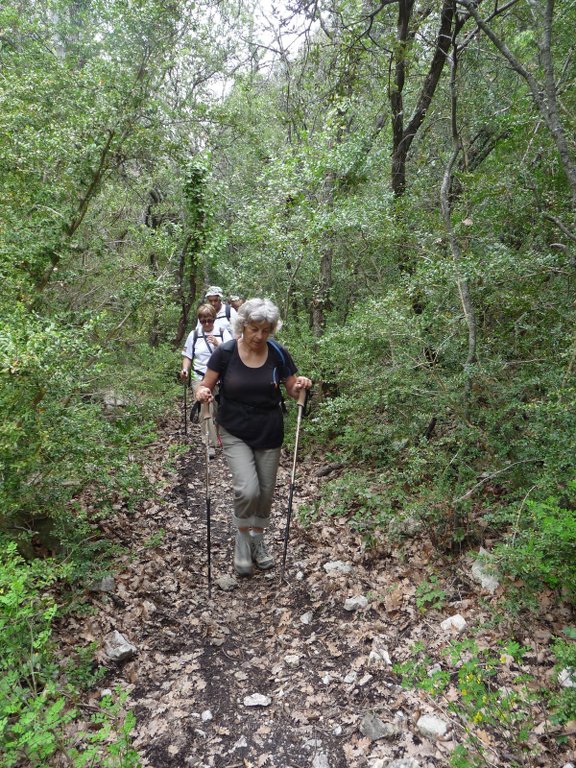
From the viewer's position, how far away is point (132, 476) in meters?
4.99

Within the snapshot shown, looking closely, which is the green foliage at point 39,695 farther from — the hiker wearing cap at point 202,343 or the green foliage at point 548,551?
the hiker wearing cap at point 202,343

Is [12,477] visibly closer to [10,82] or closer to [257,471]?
[257,471]

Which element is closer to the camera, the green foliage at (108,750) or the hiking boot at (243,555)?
the green foliage at (108,750)

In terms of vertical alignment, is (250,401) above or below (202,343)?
below

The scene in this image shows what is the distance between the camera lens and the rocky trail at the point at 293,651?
3.11 meters

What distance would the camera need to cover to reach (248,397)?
476cm

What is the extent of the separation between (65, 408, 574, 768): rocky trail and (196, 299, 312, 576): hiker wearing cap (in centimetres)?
98

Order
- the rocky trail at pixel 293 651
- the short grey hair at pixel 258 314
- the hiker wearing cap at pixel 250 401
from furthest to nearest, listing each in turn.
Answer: the hiker wearing cap at pixel 250 401, the short grey hair at pixel 258 314, the rocky trail at pixel 293 651

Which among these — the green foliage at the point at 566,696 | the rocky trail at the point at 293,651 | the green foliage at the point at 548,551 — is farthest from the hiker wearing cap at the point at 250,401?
the green foliage at the point at 566,696

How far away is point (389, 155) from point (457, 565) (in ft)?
24.2

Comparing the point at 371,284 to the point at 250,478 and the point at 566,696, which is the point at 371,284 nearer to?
the point at 250,478

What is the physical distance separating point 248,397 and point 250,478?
808 mm

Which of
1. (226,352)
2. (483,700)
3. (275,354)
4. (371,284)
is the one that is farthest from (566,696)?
(371,284)

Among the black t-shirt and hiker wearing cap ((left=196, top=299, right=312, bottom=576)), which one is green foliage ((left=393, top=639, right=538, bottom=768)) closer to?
hiker wearing cap ((left=196, top=299, right=312, bottom=576))
